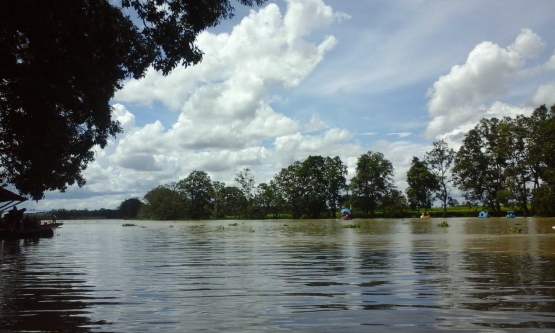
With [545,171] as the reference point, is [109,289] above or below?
below

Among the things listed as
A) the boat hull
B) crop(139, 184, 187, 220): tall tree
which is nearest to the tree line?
crop(139, 184, 187, 220): tall tree

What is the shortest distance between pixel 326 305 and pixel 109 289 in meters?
3.95

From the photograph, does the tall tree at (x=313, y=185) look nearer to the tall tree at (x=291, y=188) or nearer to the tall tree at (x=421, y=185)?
the tall tree at (x=291, y=188)

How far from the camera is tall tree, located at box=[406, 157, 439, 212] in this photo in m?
103

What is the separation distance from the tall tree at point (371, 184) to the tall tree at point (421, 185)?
7.66 metres

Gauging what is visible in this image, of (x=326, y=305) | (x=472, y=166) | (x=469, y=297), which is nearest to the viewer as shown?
(x=326, y=305)

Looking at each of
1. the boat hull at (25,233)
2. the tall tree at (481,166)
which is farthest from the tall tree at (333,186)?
the boat hull at (25,233)

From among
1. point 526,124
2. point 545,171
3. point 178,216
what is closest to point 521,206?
point 545,171

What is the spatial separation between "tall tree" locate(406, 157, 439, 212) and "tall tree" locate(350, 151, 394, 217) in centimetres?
766

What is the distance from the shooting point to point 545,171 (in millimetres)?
72125

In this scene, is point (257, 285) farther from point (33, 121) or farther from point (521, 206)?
point (521, 206)

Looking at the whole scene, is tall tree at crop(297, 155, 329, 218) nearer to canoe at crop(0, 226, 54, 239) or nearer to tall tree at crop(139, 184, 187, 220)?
tall tree at crop(139, 184, 187, 220)

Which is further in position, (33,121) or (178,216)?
(178,216)

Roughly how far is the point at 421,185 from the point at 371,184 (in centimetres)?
1268
